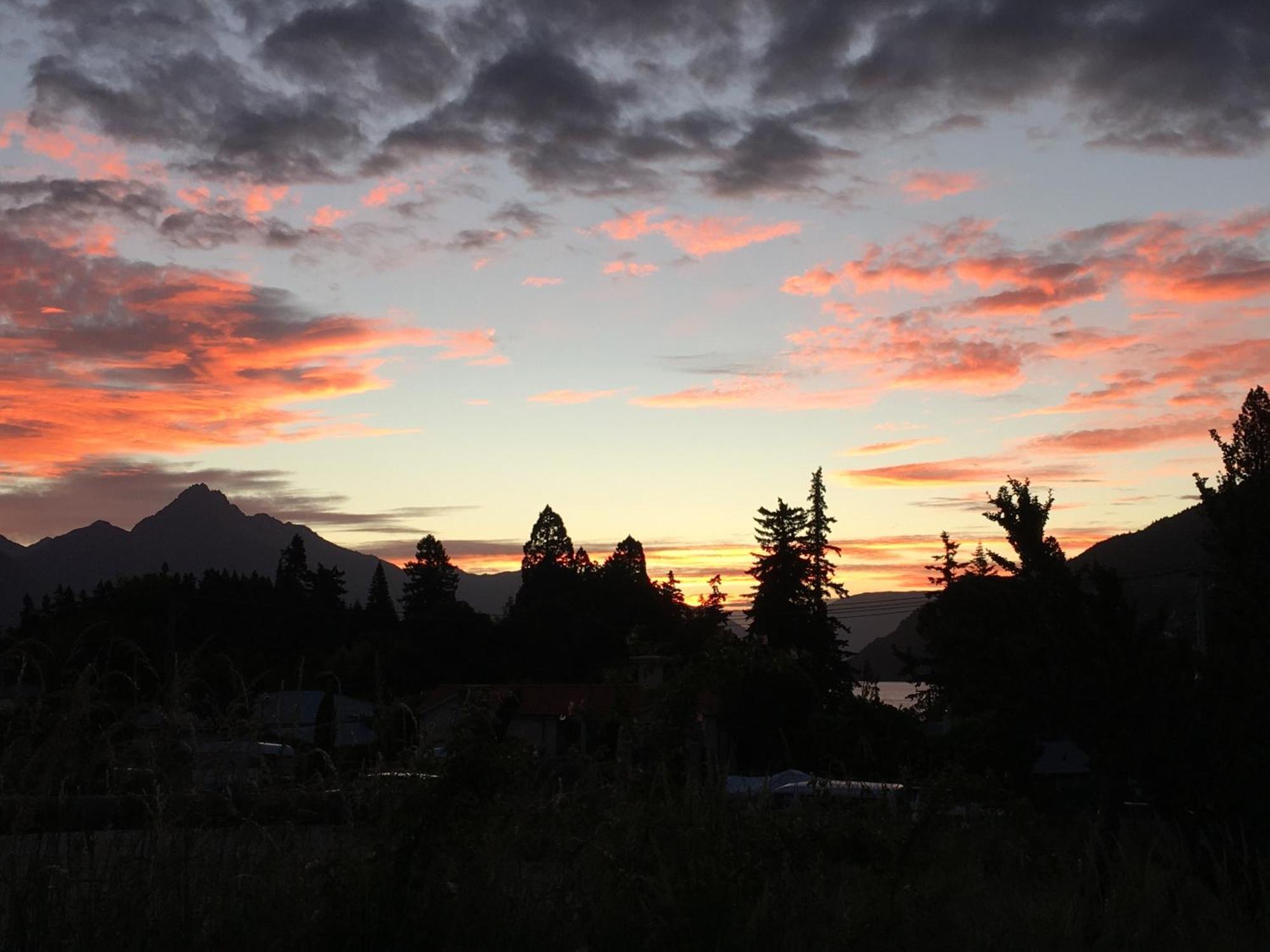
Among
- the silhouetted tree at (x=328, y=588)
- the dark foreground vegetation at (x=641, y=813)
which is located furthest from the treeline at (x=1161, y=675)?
the silhouetted tree at (x=328, y=588)

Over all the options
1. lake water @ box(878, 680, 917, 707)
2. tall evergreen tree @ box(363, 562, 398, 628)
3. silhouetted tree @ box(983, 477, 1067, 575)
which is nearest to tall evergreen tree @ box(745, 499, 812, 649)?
lake water @ box(878, 680, 917, 707)

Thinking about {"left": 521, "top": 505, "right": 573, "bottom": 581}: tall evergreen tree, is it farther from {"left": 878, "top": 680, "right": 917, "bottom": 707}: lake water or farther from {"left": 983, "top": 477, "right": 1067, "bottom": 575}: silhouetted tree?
{"left": 983, "top": 477, "right": 1067, "bottom": 575}: silhouetted tree

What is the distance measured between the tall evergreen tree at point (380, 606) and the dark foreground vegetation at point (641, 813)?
8234 cm

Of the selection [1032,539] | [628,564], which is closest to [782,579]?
[628,564]

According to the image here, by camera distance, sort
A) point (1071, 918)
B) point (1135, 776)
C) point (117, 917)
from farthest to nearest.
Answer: point (1135, 776), point (1071, 918), point (117, 917)

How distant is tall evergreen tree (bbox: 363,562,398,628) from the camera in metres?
91.4

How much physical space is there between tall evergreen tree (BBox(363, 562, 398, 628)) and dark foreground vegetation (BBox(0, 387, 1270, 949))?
82.3 metres

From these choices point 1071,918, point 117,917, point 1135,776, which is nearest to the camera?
point 117,917

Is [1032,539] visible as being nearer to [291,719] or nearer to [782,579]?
[291,719]

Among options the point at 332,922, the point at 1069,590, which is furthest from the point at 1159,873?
the point at 332,922

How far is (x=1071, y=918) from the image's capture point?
7004mm

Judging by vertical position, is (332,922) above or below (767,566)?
below

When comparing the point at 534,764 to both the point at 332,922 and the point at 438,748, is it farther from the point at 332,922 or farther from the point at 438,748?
the point at 332,922

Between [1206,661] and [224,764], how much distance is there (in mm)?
7158
